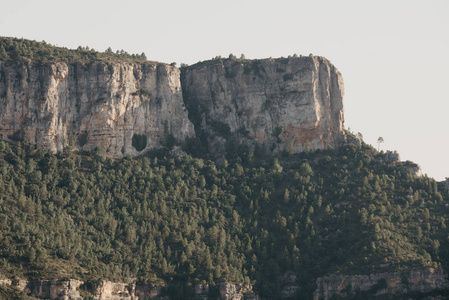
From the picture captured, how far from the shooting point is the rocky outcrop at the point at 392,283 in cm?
18012

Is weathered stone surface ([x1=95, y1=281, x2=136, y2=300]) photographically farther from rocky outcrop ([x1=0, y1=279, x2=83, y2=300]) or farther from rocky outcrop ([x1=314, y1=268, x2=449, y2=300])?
rocky outcrop ([x1=314, y1=268, x2=449, y2=300])

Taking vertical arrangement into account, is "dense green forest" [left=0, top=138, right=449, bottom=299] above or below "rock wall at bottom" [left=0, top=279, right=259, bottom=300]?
above

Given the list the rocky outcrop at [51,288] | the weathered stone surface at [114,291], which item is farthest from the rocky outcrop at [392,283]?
the rocky outcrop at [51,288]

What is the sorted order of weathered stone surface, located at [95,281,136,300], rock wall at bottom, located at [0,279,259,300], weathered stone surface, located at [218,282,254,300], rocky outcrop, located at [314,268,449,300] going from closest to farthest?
rock wall at bottom, located at [0,279,259,300] → weathered stone surface, located at [95,281,136,300] → rocky outcrop, located at [314,268,449,300] → weathered stone surface, located at [218,282,254,300]

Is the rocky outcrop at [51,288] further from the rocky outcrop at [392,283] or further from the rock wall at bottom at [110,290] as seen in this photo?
the rocky outcrop at [392,283]

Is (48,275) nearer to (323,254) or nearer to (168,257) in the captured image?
(168,257)

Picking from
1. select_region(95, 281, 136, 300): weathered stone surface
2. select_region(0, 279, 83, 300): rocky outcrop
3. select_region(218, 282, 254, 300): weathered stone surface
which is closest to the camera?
→ select_region(0, 279, 83, 300): rocky outcrop

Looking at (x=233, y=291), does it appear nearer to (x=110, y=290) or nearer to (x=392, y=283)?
(x=110, y=290)

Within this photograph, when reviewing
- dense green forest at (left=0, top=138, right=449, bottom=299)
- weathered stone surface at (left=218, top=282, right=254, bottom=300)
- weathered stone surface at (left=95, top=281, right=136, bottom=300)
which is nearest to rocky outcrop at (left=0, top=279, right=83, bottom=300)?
dense green forest at (left=0, top=138, right=449, bottom=299)

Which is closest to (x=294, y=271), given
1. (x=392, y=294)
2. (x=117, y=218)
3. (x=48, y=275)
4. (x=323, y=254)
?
(x=323, y=254)

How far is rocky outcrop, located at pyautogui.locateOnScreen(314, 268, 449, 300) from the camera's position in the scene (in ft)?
591

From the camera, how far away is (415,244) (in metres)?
191

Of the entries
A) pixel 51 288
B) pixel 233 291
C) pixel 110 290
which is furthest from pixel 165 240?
pixel 51 288

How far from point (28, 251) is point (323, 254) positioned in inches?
2211
